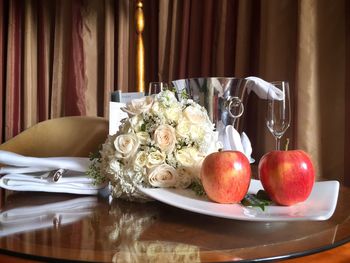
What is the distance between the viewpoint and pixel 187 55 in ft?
6.41

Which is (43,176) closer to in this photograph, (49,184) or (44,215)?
(49,184)

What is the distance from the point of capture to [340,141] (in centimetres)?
145

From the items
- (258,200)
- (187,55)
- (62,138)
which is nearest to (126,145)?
(258,200)

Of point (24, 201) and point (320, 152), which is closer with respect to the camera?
point (24, 201)

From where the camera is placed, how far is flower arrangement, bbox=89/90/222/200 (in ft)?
2.41

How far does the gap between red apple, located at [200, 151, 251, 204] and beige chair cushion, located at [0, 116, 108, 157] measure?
0.76 metres

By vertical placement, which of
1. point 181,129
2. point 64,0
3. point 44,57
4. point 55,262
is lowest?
point 55,262

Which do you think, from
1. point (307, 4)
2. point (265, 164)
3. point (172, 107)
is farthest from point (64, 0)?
point (265, 164)

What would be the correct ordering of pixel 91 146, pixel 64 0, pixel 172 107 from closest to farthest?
pixel 172 107 < pixel 91 146 < pixel 64 0

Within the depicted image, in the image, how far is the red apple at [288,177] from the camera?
649 mm

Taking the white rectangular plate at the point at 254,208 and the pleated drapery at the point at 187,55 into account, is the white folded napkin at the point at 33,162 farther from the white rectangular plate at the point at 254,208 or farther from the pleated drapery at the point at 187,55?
the pleated drapery at the point at 187,55

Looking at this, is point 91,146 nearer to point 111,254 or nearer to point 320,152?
point 320,152

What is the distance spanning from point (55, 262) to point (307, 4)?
126cm

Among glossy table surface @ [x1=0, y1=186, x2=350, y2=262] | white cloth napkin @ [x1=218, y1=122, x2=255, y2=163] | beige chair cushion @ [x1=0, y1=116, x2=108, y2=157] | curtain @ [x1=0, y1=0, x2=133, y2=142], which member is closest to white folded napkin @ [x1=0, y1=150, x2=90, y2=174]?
glossy table surface @ [x1=0, y1=186, x2=350, y2=262]
